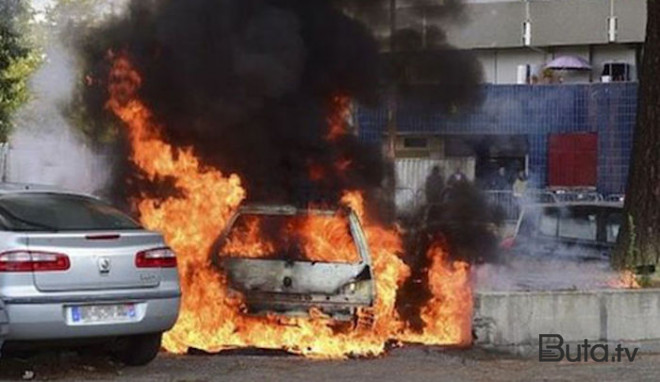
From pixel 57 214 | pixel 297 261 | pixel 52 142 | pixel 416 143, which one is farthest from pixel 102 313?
pixel 416 143

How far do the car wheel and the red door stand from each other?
1566cm

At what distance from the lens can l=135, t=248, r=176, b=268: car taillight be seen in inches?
340

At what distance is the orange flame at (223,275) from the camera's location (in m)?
10.1

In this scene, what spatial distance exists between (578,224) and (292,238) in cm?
519

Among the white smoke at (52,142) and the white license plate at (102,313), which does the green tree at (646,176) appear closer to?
the white license plate at (102,313)

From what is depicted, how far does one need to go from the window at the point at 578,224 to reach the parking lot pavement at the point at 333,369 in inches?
160

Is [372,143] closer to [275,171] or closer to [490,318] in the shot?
[275,171]

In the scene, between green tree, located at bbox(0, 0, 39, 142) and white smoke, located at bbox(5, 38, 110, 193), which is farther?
green tree, located at bbox(0, 0, 39, 142)

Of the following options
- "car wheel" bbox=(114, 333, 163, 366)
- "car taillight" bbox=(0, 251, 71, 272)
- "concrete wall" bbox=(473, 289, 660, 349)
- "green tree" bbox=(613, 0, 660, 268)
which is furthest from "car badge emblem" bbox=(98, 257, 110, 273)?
"green tree" bbox=(613, 0, 660, 268)

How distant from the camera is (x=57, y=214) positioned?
8766 millimetres

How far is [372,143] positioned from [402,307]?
8.71ft

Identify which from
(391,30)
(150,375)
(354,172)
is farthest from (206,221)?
(391,30)

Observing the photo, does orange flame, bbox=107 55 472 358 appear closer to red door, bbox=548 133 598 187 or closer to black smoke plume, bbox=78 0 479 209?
black smoke plume, bbox=78 0 479 209

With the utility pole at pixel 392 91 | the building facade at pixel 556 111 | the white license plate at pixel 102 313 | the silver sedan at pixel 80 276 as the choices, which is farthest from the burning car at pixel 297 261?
the building facade at pixel 556 111
